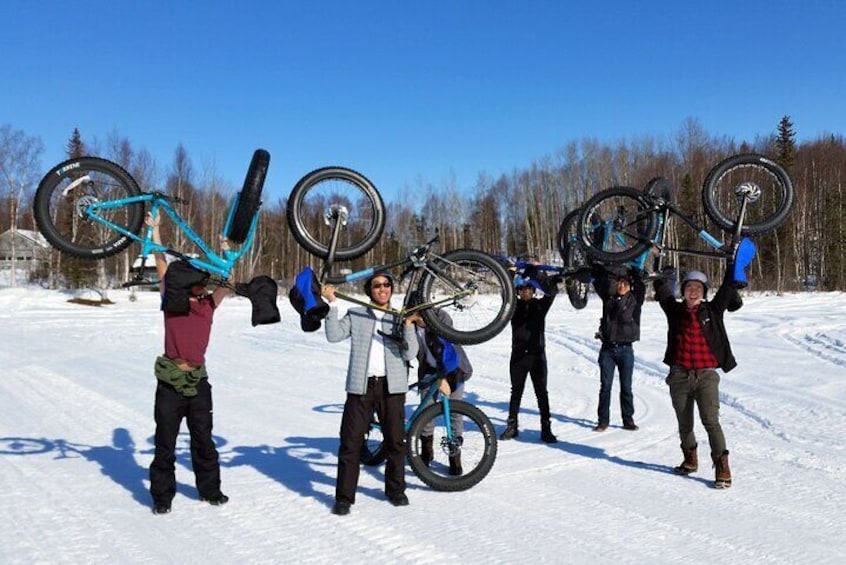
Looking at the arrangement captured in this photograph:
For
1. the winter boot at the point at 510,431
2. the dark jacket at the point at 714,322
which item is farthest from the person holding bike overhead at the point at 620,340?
the dark jacket at the point at 714,322

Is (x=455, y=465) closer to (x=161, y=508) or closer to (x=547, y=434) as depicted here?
(x=547, y=434)

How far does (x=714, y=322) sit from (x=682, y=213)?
129cm

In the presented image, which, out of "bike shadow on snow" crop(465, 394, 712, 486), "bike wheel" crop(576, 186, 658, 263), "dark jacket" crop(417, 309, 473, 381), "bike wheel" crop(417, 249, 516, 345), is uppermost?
"bike wheel" crop(576, 186, 658, 263)

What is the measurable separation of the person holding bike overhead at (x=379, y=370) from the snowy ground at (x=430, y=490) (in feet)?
1.62

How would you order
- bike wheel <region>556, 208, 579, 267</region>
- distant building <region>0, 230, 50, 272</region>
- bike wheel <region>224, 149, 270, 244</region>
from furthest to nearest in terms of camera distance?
distant building <region>0, 230, 50, 272</region> → bike wheel <region>556, 208, 579, 267</region> → bike wheel <region>224, 149, 270, 244</region>

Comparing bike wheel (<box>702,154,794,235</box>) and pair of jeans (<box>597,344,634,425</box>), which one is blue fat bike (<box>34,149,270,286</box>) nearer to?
bike wheel (<box>702,154,794,235</box>)

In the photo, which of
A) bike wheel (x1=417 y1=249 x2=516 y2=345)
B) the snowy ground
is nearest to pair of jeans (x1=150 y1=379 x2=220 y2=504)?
the snowy ground

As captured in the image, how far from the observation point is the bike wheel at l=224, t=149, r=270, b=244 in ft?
17.5

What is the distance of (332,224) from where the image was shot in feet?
19.0

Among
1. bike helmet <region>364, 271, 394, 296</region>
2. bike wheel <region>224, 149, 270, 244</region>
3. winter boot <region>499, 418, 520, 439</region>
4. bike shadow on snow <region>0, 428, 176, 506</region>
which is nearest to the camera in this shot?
bike wheel <region>224, 149, 270, 244</region>

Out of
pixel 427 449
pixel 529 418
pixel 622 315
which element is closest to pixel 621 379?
pixel 622 315

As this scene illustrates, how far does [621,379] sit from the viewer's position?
9367mm

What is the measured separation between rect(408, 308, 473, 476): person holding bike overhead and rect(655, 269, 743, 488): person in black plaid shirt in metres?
2.27

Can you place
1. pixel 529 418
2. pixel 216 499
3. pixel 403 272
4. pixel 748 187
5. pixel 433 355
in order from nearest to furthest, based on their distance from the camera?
pixel 216 499
pixel 403 272
pixel 748 187
pixel 433 355
pixel 529 418
